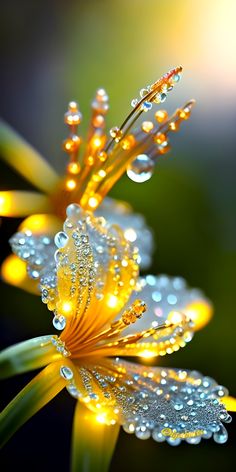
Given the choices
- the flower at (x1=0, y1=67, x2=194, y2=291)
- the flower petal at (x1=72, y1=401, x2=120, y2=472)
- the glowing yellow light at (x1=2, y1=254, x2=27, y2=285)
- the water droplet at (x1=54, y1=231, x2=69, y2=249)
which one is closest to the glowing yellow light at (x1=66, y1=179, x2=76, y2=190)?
the flower at (x1=0, y1=67, x2=194, y2=291)

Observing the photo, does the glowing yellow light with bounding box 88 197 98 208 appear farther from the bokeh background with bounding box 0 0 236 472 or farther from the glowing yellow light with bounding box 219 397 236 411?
the glowing yellow light with bounding box 219 397 236 411

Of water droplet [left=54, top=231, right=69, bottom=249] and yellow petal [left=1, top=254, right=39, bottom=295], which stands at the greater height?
yellow petal [left=1, top=254, right=39, bottom=295]

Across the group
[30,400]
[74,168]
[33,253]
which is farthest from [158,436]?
[74,168]

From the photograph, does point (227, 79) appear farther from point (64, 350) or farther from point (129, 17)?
point (64, 350)

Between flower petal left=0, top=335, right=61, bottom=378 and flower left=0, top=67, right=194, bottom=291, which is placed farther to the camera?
flower left=0, top=67, right=194, bottom=291

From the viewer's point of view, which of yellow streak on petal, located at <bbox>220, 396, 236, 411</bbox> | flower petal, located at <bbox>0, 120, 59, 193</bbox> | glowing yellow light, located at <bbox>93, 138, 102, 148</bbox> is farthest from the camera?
flower petal, located at <bbox>0, 120, 59, 193</bbox>

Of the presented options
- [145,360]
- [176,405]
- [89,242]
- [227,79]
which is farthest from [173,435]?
[227,79]

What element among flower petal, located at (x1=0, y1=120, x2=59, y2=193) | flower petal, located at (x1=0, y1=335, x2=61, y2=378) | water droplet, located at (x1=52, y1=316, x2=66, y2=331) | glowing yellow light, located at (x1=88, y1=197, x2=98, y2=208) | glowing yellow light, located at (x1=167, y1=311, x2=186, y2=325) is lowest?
flower petal, located at (x1=0, y1=335, x2=61, y2=378)
